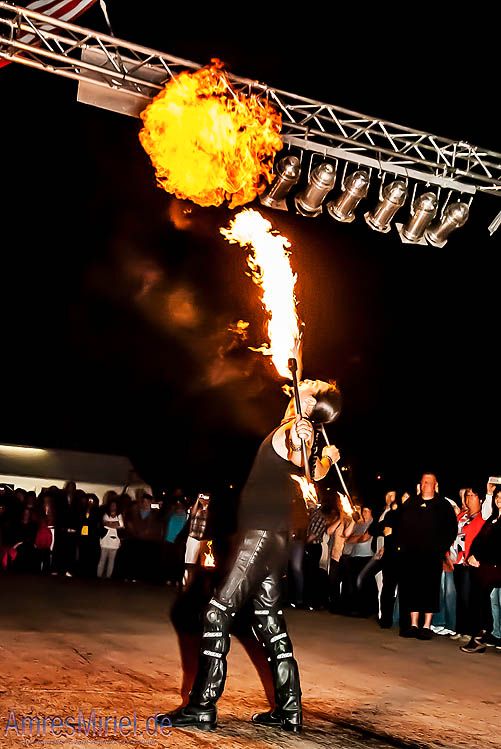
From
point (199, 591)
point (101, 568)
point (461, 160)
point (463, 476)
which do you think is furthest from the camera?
point (463, 476)

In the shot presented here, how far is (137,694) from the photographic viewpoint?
18.4 feet

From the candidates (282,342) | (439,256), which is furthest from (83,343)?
(282,342)

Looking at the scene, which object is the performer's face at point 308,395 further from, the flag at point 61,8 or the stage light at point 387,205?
the stage light at point 387,205

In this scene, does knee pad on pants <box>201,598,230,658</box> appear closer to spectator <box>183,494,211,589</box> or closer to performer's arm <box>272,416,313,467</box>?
performer's arm <box>272,416,313,467</box>

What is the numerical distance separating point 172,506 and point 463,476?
12674 mm

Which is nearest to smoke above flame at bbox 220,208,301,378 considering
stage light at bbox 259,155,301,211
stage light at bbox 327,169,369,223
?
stage light at bbox 259,155,301,211

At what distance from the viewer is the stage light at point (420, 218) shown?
10.2m

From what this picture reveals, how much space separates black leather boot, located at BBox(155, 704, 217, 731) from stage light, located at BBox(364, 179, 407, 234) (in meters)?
7.05

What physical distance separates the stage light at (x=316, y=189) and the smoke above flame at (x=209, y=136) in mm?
585

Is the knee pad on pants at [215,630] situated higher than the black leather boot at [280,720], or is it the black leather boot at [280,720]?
the knee pad on pants at [215,630]

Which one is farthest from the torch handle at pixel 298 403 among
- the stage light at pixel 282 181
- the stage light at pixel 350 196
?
the stage light at pixel 350 196

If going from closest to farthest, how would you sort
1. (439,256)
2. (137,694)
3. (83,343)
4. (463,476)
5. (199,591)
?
(137,694) < (199,591) < (439,256) < (463,476) < (83,343)

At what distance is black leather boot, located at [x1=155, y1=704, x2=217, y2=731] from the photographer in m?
4.80

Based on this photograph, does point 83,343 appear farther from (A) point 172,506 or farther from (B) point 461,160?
(B) point 461,160
